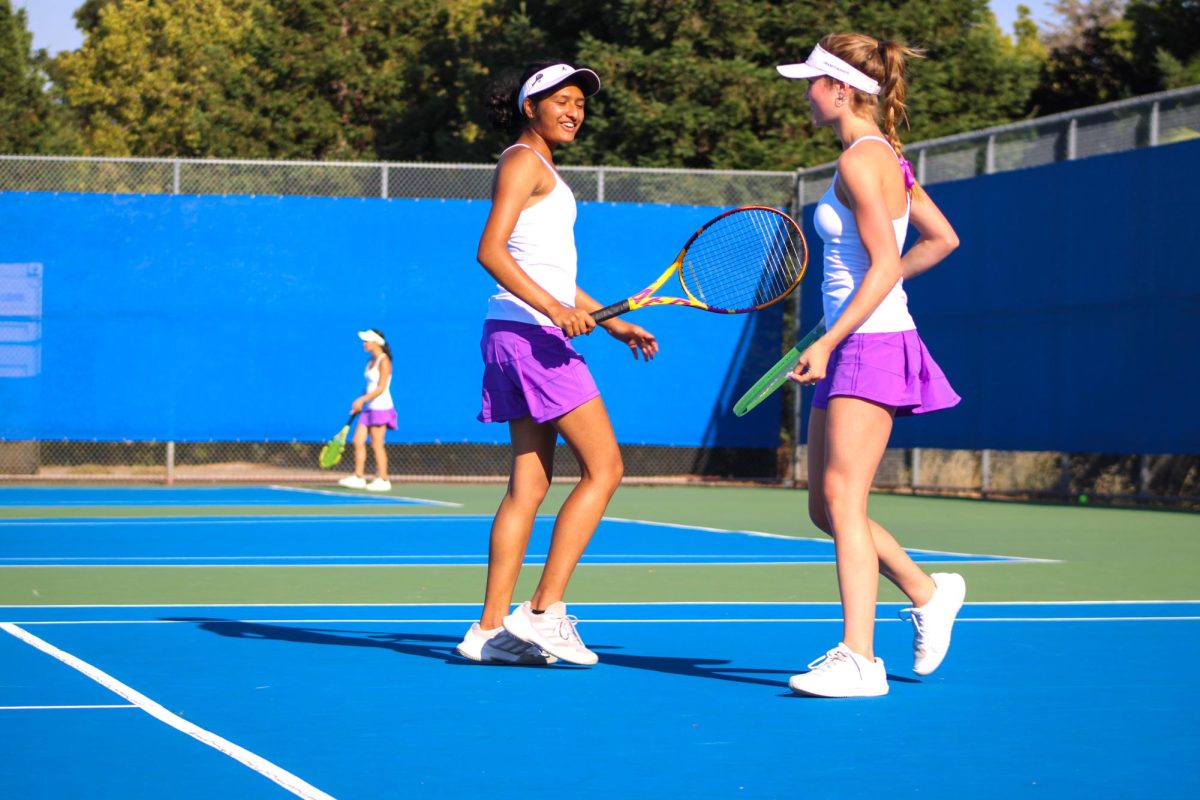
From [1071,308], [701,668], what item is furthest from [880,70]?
[1071,308]

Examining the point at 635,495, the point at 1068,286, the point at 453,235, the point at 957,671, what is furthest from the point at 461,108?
the point at 957,671

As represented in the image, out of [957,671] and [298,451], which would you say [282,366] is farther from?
[957,671]

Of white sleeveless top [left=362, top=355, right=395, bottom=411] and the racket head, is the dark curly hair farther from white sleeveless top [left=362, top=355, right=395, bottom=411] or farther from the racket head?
the racket head

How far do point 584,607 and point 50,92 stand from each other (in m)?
27.4

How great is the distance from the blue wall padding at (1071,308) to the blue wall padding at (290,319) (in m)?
2.94

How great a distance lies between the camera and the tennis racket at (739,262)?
6.11 metres

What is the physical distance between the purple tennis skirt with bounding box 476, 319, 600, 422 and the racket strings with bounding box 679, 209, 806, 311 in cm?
77

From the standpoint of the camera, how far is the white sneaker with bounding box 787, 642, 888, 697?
4.93m

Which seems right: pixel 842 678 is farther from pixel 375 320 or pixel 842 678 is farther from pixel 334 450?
pixel 375 320

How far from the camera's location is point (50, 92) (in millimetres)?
32594

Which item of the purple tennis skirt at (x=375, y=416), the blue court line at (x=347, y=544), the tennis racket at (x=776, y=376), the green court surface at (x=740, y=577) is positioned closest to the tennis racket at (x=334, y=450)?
the purple tennis skirt at (x=375, y=416)

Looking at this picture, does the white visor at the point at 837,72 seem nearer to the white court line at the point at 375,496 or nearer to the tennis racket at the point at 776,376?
the tennis racket at the point at 776,376

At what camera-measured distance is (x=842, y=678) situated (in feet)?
16.2

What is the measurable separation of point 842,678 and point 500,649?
1160mm
